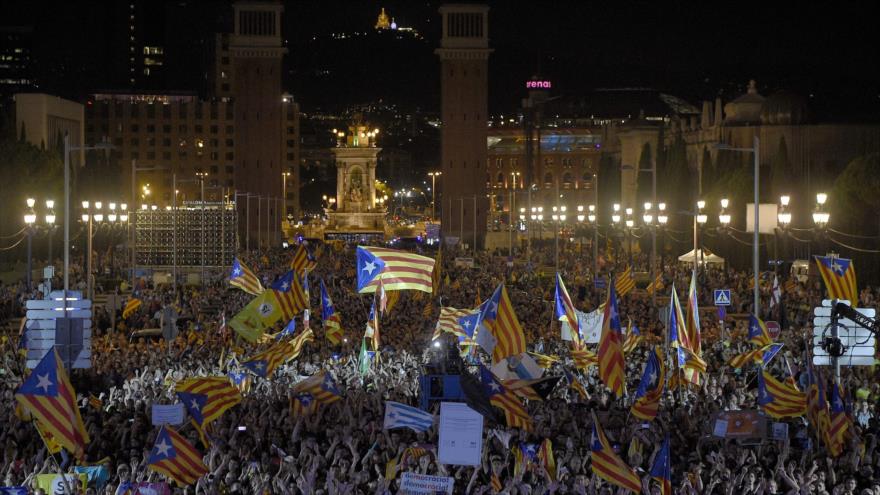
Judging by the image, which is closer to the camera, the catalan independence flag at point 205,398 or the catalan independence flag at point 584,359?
the catalan independence flag at point 205,398

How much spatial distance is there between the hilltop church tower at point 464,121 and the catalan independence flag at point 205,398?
101 m

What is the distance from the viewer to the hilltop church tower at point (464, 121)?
12438 centimetres

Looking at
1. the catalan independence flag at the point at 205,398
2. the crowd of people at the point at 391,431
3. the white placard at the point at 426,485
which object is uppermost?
the catalan independence flag at the point at 205,398

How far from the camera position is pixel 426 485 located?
18109 millimetres

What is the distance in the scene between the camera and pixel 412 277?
29531 millimetres

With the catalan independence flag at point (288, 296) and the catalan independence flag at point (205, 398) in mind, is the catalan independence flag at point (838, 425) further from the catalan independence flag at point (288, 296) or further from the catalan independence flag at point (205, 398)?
the catalan independence flag at point (288, 296)

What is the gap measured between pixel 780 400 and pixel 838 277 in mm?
4066

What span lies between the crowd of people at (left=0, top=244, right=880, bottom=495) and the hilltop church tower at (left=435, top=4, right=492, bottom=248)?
3354 inches

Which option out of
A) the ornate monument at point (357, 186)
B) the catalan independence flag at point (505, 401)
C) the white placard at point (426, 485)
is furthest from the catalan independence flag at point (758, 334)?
the ornate monument at point (357, 186)

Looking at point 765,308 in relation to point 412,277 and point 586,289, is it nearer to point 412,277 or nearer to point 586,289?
point 586,289

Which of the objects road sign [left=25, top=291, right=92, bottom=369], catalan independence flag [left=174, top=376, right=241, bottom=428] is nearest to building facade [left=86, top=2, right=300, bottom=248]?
road sign [left=25, top=291, right=92, bottom=369]

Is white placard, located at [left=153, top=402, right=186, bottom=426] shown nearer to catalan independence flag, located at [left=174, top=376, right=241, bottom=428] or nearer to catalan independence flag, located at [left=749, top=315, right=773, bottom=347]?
catalan independence flag, located at [left=174, top=376, right=241, bottom=428]

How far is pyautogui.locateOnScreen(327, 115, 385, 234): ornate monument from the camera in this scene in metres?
150

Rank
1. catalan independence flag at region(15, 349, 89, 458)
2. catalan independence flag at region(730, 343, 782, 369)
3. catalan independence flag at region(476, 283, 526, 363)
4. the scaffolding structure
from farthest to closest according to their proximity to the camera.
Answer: the scaffolding structure → catalan independence flag at region(730, 343, 782, 369) → catalan independence flag at region(476, 283, 526, 363) → catalan independence flag at region(15, 349, 89, 458)
